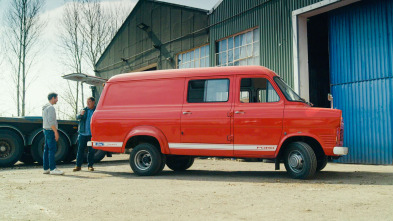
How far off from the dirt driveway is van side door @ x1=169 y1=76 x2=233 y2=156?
0.63 meters

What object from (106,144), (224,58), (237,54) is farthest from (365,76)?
(106,144)

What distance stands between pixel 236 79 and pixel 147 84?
198 cm

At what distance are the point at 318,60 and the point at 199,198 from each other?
11.3 metres

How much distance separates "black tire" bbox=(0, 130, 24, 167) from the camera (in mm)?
10969

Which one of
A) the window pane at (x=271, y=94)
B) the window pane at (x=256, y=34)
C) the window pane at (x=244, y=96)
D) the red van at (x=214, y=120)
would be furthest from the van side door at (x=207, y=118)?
→ the window pane at (x=256, y=34)

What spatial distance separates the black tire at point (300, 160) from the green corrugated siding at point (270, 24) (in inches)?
242

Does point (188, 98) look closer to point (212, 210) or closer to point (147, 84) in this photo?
point (147, 84)

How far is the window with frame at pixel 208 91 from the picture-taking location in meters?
7.86

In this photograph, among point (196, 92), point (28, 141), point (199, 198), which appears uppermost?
point (196, 92)

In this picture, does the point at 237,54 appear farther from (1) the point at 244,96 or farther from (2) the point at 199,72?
(1) the point at 244,96

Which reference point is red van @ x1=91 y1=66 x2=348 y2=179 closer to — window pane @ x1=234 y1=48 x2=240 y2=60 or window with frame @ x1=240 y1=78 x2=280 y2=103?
window with frame @ x1=240 y1=78 x2=280 y2=103

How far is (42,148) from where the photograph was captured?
37.9ft

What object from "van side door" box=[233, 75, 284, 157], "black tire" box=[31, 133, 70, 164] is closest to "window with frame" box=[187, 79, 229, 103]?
"van side door" box=[233, 75, 284, 157]

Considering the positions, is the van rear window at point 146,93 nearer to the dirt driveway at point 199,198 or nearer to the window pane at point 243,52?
the dirt driveway at point 199,198
